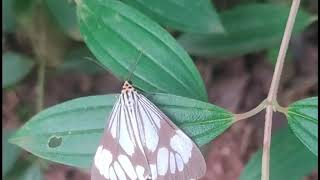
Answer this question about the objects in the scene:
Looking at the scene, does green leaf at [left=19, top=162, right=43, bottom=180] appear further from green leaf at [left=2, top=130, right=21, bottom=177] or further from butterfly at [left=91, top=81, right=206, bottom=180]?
butterfly at [left=91, top=81, right=206, bottom=180]

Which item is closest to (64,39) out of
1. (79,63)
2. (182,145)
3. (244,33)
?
(79,63)

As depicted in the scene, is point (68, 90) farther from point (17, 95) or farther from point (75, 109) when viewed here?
point (75, 109)

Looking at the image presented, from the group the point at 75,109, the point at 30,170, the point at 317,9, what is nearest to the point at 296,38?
the point at 317,9

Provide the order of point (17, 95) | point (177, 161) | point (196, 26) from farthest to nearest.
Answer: point (17, 95)
point (196, 26)
point (177, 161)

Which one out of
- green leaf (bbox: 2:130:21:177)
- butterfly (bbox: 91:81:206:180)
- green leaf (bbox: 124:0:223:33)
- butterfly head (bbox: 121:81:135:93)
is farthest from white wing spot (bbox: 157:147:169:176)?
green leaf (bbox: 2:130:21:177)

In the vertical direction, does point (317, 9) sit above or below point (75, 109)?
above

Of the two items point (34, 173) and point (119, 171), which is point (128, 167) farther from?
point (34, 173)

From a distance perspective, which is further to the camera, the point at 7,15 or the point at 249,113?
the point at 7,15

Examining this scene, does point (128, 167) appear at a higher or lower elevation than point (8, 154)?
lower
